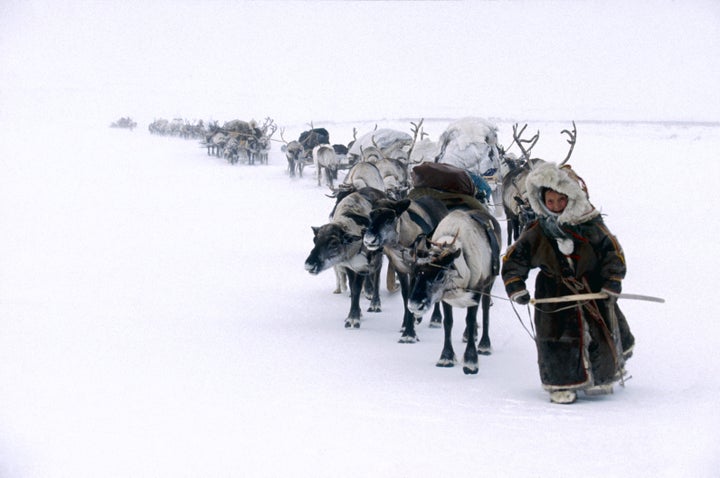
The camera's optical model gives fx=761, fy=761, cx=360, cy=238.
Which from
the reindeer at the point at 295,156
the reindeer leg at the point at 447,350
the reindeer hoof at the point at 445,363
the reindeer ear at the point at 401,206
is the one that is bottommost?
the reindeer hoof at the point at 445,363

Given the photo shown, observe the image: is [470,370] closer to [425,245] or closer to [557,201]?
[425,245]

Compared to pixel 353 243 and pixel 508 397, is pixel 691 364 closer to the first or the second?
pixel 508 397

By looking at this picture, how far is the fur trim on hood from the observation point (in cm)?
555

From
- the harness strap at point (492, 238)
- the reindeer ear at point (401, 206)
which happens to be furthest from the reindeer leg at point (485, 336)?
the reindeer ear at point (401, 206)

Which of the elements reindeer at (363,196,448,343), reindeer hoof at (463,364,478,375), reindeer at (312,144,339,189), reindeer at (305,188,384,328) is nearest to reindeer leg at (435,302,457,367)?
reindeer hoof at (463,364,478,375)

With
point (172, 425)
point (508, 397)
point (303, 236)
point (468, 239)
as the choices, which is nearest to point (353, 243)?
point (468, 239)

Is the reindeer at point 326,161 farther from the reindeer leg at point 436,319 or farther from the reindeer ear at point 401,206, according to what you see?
the reindeer ear at point 401,206

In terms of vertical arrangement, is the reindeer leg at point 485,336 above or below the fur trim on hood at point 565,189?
below

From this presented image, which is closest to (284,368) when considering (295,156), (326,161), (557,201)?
(557,201)

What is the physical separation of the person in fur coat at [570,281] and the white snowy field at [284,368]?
245mm

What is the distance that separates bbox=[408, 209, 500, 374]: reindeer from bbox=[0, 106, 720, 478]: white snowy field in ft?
1.48

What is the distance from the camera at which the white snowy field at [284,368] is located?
15.9ft

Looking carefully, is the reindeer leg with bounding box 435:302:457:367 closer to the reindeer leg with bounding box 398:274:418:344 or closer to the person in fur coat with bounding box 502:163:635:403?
the reindeer leg with bounding box 398:274:418:344

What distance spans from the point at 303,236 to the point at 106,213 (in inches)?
210
